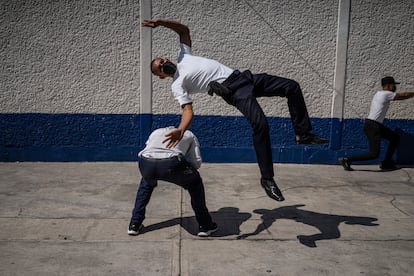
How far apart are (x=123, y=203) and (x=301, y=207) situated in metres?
1.99

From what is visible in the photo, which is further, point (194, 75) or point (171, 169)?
point (194, 75)

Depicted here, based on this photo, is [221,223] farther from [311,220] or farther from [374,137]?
[374,137]

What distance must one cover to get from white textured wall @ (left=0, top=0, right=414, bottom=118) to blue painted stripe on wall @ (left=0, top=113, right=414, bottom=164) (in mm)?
149

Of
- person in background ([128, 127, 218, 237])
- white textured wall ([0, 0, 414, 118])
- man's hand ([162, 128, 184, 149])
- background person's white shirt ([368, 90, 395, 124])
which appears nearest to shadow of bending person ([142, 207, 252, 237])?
person in background ([128, 127, 218, 237])

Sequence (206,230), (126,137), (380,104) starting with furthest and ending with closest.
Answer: (126,137) → (380,104) → (206,230)

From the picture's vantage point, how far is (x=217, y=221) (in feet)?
16.3

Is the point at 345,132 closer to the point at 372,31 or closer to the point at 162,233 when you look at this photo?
the point at 372,31

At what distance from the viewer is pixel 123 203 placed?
18.0ft

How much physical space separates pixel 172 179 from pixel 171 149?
10.8 inches

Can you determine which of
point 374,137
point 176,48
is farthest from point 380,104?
point 176,48

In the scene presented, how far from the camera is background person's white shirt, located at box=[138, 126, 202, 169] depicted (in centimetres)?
429

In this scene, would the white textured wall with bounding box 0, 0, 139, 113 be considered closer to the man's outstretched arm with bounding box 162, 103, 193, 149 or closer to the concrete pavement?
the concrete pavement

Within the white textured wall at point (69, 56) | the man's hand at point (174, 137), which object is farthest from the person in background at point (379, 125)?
the man's hand at point (174, 137)

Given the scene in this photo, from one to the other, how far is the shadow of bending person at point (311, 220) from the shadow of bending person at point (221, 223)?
0.60 ft
